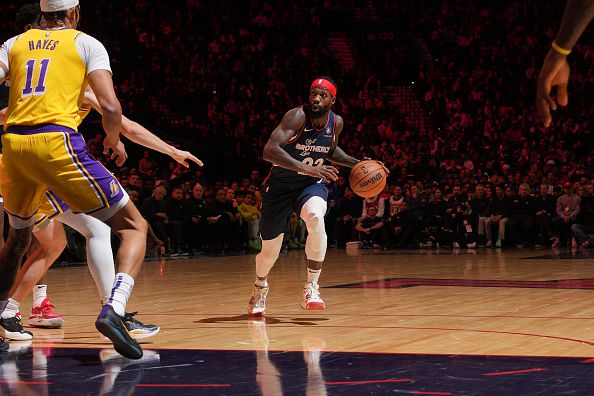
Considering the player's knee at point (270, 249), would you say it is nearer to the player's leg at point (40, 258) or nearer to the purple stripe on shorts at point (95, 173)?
the player's leg at point (40, 258)

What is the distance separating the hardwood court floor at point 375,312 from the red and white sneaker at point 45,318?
124mm

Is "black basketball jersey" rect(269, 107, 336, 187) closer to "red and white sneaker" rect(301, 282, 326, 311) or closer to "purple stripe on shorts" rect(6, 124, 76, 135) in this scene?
"red and white sneaker" rect(301, 282, 326, 311)

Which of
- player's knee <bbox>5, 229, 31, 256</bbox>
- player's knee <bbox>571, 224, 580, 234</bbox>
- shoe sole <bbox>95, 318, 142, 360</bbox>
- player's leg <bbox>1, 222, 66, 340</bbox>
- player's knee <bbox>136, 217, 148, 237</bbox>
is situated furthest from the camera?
player's knee <bbox>571, 224, 580, 234</bbox>

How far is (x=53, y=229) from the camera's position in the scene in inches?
260

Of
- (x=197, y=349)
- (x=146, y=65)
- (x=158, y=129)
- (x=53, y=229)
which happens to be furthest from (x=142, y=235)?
(x=146, y=65)

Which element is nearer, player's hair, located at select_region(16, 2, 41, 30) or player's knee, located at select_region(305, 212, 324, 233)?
player's hair, located at select_region(16, 2, 41, 30)

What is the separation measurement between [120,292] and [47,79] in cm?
119

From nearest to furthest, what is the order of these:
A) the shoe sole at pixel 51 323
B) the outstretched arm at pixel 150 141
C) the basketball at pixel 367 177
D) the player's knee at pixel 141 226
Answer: the player's knee at pixel 141 226, the outstretched arm at pixel 150 141, the shoe sole at pixel 51 323, the basketball at pixel 367 177

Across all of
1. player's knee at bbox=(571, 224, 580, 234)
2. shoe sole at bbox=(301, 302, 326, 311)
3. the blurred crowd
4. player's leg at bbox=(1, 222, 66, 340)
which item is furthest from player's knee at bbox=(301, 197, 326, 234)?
player's knee at bbox=(571, 224, 580, 234)

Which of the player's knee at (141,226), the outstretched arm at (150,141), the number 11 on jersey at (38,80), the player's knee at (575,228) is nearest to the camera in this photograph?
the number 11 on jersey at (38,80)

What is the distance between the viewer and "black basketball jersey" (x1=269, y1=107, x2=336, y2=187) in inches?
296

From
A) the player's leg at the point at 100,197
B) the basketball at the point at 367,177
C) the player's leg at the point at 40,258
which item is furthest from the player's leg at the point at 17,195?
the basketball at the point at 367,177

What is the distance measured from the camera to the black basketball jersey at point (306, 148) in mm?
7512

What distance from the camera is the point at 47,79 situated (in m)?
5.12
